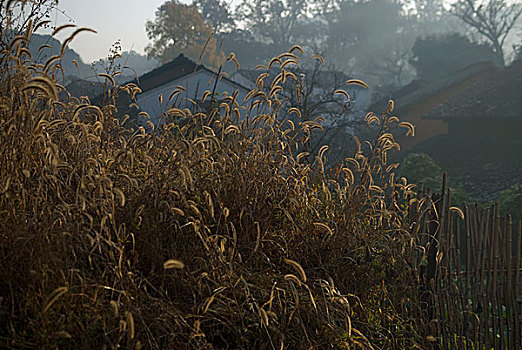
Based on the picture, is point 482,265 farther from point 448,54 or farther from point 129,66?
point 448,54

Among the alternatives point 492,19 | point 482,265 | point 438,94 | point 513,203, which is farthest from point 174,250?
point 492,19

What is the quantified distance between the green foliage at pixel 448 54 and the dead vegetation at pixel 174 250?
41.2 m

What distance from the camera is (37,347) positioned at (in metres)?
1.79

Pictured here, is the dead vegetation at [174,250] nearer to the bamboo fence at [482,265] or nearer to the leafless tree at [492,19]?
the bamboo fence at [482,265]

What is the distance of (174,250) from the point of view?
7.58ft

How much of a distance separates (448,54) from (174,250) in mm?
43455

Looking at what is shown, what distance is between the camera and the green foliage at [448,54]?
137 feet

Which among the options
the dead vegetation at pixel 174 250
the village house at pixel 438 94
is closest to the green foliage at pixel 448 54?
the village house at pixel 438 94

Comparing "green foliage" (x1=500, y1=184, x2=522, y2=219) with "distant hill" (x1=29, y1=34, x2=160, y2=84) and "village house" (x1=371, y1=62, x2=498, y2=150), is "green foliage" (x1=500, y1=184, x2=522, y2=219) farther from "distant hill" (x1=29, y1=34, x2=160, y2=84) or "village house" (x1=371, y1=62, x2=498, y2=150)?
"village house" (x1=371, y1=62, x2=498, y2=150)

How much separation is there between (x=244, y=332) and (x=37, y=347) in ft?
2.46

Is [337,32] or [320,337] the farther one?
[337,32]

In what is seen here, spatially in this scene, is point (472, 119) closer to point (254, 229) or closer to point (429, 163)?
point (429, 163)

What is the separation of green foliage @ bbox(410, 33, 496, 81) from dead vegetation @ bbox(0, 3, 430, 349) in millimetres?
41223

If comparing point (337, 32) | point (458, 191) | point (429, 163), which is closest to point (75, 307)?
point (458, 191)
